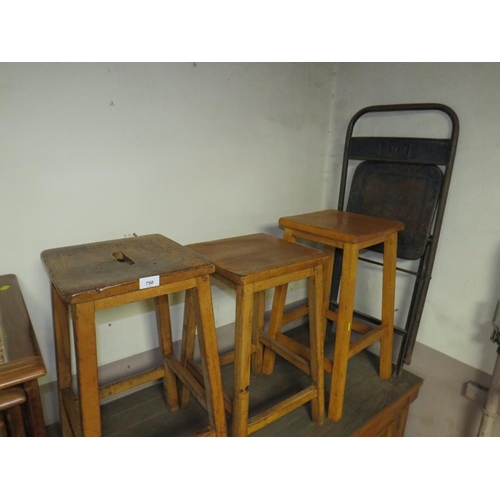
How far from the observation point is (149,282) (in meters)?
0.89

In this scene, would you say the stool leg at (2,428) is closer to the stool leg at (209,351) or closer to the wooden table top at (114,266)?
the wooden table top at (114,266)

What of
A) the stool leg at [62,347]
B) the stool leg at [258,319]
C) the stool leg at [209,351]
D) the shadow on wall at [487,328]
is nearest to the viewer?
the stool leg at [209,351]

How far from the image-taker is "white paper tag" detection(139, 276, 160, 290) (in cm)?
88

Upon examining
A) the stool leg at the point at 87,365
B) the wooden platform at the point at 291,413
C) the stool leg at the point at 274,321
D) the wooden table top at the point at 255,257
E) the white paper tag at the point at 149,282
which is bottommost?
the wooden platform at the point at 291,413

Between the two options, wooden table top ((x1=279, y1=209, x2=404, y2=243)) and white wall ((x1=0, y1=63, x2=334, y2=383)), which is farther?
wooden table top ((x1=279, y1=209, x2=404, y2=243))

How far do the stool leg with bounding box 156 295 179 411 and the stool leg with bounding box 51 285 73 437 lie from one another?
1.05 ft

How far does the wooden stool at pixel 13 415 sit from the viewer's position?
0.77 m

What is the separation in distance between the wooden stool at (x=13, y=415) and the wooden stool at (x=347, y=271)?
990 mm

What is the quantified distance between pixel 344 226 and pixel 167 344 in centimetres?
81

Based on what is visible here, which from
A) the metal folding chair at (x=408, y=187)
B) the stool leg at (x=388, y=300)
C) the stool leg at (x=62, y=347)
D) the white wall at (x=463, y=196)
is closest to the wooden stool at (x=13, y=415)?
the stool leg at (x=62, y=347)

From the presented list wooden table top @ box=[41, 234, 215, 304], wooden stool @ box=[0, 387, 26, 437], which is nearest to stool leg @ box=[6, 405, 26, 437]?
wooden stool @ box=[0, 387, 26, 437]

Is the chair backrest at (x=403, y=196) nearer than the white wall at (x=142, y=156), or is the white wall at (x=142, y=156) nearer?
the white wall at (x=142, y=156)

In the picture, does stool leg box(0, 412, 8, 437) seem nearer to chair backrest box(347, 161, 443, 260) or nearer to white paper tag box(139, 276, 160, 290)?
white paper tag box(139, 276, 160, 290)

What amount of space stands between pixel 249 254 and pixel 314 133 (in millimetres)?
962
